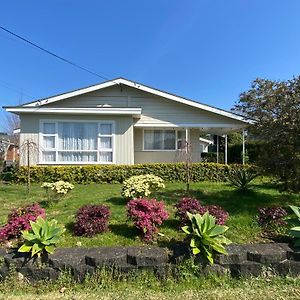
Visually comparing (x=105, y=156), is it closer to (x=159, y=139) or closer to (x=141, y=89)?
(x=159, y=139)

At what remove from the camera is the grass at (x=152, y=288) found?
372cm

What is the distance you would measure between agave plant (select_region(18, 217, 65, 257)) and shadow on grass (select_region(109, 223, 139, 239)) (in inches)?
46.6

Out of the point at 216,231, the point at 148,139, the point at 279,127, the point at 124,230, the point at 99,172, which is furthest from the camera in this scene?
the point at 148,139

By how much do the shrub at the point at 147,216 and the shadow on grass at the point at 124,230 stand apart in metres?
0.17

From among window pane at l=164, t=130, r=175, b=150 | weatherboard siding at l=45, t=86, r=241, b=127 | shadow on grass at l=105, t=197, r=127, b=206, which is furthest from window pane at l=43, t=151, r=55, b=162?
shadow on grass at l=105, t=197, r=127, b=206

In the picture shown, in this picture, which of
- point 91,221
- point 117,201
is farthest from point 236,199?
point 91,221

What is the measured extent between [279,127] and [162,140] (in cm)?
1038

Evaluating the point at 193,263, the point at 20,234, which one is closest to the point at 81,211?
the point at 20,234

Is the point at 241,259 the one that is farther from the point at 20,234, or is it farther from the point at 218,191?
the point at 218,191

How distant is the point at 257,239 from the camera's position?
197 inches

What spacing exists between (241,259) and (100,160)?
1092 cm

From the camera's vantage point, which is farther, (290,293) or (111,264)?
(111,264)

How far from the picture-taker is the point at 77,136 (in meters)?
14.4

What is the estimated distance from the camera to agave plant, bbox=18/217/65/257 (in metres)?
4.06
